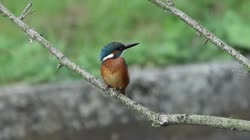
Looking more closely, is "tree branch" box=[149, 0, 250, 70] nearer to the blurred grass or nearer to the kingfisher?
the kingfisher

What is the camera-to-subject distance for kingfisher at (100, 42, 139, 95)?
3.14 meters

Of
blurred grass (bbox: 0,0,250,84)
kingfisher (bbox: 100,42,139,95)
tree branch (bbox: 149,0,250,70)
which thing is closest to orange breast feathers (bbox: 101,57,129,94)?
kingfisher (bbox: 100,42,139,95)

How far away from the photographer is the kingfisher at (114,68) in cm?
314

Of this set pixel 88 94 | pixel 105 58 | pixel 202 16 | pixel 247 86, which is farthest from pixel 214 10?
pixel 105 58

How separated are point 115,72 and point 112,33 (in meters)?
4.08

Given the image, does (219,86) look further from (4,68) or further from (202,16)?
(4,68)

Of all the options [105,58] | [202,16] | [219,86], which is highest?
[202,16]

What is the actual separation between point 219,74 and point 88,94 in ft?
3.54

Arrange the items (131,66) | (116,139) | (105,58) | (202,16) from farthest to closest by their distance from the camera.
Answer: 1. (202,16)
2. (131,66)
3. (116,139)
4. (105,58)

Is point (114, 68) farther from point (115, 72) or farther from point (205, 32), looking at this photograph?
point (205, 32)

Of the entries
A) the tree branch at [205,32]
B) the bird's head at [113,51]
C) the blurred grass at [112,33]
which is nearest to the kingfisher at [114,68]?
the bird's head at [113,51]

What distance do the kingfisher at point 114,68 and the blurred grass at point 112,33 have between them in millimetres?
3115

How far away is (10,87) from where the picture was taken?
6469 mm

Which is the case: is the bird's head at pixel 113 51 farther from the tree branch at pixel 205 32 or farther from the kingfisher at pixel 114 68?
the tree branch at pixel 205 32
